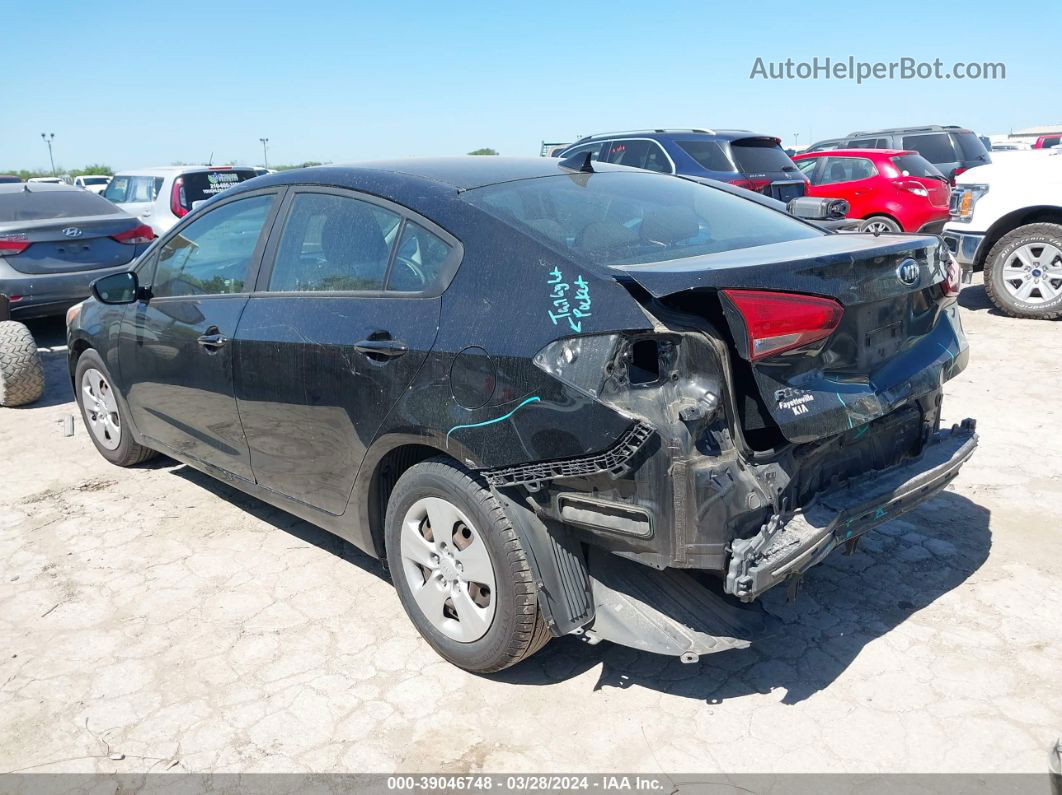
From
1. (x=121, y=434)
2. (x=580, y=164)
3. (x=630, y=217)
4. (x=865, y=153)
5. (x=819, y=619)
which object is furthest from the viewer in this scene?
(x=865, y=153)

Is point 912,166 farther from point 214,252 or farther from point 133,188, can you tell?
point 133,188

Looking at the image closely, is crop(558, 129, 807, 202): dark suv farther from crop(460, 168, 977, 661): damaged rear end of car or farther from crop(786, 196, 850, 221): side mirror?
crop(460, 168, 977, 661): damaged rear end of car

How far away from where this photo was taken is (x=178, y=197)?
11844mm

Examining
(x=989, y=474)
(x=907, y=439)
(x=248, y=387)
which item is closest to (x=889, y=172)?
(x=989, y=474)

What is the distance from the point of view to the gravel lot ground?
2727mm

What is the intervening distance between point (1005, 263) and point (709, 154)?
11.8ft

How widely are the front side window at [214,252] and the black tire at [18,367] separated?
9.22 ft

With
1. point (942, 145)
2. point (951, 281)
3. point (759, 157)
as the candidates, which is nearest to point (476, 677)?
point (951, 281)

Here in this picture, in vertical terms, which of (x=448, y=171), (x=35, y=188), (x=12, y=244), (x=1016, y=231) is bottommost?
(x=1016, y=231)

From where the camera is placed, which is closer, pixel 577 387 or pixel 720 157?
pixel 577 387

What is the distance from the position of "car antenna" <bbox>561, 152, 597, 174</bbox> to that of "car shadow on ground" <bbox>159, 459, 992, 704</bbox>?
1890 mm

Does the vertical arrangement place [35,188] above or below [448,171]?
above

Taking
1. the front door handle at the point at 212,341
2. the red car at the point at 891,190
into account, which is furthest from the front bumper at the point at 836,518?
the red car at the point at 891,190

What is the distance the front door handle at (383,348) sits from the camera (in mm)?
2996
